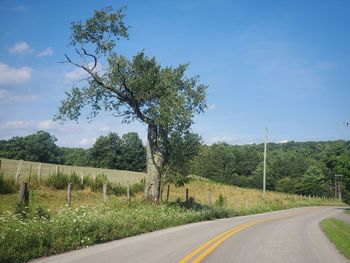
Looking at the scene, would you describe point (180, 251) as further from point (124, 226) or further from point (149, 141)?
point (149, 141)

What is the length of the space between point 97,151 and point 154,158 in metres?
97.3

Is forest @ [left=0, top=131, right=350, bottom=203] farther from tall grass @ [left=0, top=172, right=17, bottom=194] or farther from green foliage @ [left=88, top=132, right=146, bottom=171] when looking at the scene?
tall grass @ [left=0, top=172, right=17, bottom=194]

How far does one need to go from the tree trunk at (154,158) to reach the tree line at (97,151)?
8931 centimetres

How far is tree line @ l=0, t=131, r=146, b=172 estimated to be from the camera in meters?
109

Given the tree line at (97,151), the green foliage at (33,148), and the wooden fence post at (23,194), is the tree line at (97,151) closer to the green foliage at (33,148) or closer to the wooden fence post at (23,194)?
the green foliage at (33,148)

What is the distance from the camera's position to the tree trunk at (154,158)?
24719 millimetres

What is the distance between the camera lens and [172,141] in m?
26.0

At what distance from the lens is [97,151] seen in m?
120

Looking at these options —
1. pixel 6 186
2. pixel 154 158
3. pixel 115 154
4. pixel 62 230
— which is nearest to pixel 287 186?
pixel 115 154

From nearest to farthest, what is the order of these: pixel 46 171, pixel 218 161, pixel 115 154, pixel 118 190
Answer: pixel 118 190 → pixel 46 171 → pixel 115 154 → pixel 218 161

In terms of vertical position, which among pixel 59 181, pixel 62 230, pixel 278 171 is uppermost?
pixel 278 171

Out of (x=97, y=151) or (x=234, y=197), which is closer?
(x=234, y=197)

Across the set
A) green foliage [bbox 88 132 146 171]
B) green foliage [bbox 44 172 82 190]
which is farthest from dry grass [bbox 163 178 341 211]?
green foliage [bbox 88 132 146 171]

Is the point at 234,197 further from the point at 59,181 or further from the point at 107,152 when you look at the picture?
the point at 107,152
